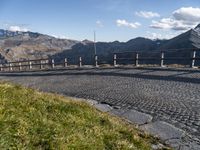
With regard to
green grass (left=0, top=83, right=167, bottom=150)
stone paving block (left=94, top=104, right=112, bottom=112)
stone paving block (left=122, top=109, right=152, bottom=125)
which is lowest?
stone paving block (left=94, top=104, right=112, bottom=112)

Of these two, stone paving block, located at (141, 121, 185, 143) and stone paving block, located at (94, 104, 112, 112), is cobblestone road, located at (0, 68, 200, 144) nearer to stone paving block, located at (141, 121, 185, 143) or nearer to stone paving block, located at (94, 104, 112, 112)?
stone paving block, located at (141, 121, 185, 143)

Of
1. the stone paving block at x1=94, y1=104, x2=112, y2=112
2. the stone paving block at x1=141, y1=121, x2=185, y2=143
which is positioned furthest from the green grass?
the stone paving block at x1=94, y1=104, x2=112, y2=112

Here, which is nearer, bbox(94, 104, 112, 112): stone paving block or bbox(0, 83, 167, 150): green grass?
bbox(0, 83, 167, 150): green grass

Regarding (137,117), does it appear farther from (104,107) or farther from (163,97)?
(163,97)

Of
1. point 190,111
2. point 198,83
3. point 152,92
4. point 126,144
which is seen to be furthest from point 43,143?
point 198,83

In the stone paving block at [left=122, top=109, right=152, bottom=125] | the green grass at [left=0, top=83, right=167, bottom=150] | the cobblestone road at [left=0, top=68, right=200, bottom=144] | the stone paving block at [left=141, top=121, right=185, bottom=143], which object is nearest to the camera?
the green grass at [left=0, top=83, right=167, bottom=150]

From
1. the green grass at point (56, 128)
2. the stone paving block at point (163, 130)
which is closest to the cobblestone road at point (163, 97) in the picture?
the stone paving block at point (163, 130)

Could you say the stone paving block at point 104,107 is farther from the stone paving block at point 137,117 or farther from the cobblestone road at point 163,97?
the stone paving block at point 137,117

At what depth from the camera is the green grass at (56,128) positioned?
5.63 meters

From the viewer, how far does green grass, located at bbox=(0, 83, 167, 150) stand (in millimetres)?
5634

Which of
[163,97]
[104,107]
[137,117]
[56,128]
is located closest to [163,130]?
[137,117]

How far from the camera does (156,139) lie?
7.12 meters

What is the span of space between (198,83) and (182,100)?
464 centimetres

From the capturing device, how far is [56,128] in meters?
6.32
